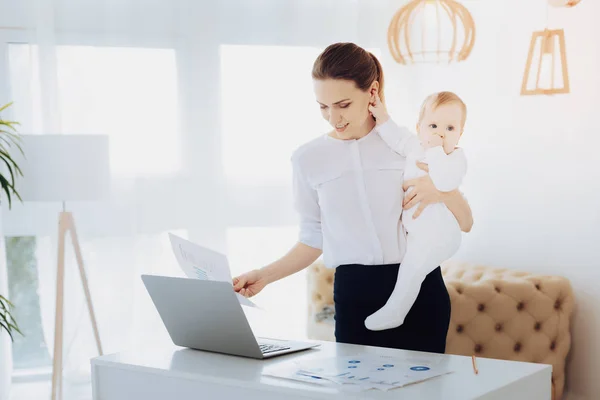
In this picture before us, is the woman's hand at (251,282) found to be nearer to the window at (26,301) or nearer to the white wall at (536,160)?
the white wall at (536,160)

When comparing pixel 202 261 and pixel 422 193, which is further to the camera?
pixel 422 193

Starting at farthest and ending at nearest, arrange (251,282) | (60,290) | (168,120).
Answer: (168,120)
(60,290)
(251,282)

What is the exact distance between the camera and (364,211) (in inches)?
86.0

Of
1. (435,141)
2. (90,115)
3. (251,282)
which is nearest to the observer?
(435,141)

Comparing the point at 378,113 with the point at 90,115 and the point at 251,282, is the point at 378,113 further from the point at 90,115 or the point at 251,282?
the point at 90,115

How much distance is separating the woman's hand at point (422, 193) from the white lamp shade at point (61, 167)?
6.63 feet

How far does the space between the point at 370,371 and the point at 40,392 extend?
126 inches

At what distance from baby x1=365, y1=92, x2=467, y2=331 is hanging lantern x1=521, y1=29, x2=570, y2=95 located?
4.90 ft

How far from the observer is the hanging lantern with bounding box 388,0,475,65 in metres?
3.82

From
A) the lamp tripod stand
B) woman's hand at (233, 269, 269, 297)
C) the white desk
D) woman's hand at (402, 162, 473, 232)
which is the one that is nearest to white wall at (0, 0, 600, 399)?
the lamp tripod stand

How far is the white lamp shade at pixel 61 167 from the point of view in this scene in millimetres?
3658

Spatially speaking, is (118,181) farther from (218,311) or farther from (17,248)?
(218,311)

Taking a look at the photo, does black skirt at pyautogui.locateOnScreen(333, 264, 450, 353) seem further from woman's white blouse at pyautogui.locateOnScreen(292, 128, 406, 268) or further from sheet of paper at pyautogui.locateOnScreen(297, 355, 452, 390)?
sheet of paper at pyautogui.locateOnScreen(297, 355, 452, 390)

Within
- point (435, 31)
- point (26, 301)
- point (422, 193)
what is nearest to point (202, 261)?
point (422, 193)
